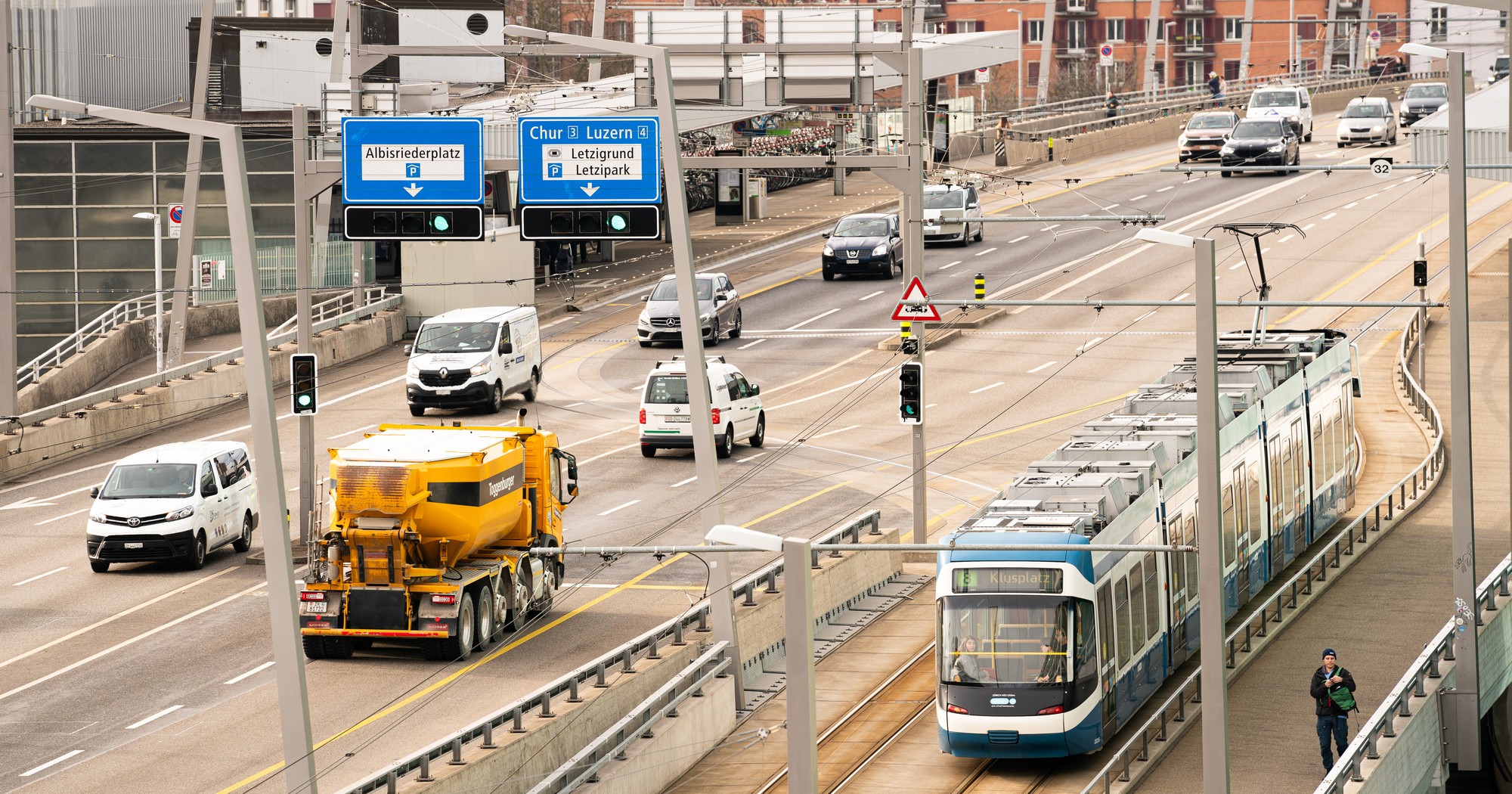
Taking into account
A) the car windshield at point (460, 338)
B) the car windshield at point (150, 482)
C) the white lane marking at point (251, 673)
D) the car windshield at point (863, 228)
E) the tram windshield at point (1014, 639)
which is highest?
the car windshield at point (863, 228)

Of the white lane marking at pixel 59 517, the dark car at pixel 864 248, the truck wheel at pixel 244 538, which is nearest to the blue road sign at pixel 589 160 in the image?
the truck wheel at pixel 244 538

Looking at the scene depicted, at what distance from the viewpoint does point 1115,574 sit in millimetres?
23156

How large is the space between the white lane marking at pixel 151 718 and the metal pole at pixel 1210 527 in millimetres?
13389

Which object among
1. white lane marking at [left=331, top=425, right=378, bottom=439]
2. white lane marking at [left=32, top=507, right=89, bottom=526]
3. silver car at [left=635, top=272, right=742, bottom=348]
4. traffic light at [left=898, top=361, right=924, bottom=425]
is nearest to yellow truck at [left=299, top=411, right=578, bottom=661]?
traffic light at [left=898, top=361, right=924, bottom=425]

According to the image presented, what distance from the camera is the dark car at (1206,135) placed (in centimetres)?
7325

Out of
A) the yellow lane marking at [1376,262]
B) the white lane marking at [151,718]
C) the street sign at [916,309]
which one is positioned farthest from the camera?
the yellow lane marking at [1376,262]

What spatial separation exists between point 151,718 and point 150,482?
8312mm

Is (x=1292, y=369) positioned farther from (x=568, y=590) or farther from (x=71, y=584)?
(x=71, y=584)

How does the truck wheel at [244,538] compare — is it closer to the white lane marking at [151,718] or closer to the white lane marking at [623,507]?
the white lane marking at [623,507]

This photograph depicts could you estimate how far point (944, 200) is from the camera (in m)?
63.3

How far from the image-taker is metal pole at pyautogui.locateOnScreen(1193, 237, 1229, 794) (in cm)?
1605

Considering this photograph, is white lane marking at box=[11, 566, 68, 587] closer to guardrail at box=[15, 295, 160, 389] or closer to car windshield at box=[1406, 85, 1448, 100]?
guardrail at box=[15, 295, 160, 389]

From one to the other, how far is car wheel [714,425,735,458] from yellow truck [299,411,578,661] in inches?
521

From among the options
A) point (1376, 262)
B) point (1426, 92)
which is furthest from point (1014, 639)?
point (1426, 92)
